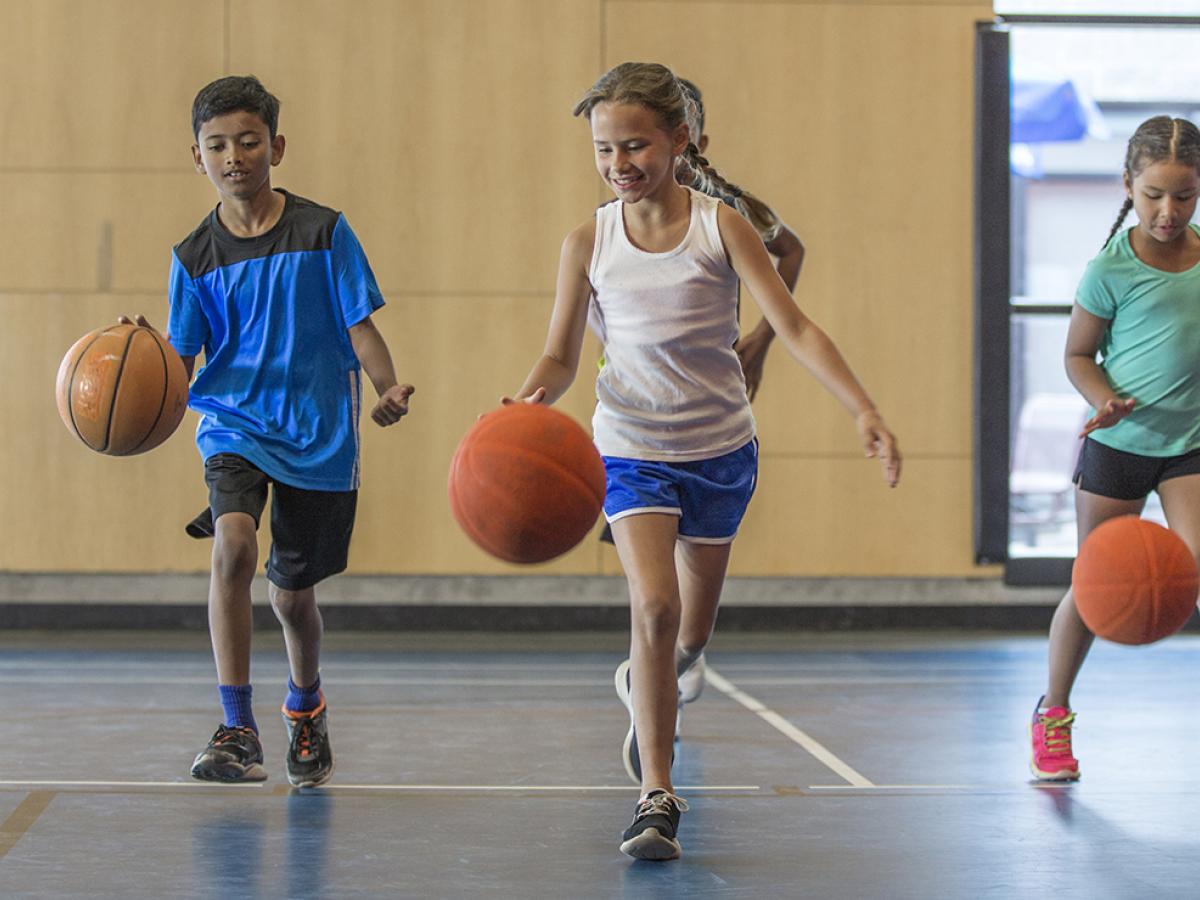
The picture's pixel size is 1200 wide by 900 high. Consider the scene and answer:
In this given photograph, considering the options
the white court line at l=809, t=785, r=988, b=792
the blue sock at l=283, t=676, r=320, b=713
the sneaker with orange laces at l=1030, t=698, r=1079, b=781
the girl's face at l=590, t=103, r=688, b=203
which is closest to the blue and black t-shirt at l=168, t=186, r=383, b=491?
the blue sock at l=283, t=676, r=320, b=713

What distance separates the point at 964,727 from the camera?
4.54 meters

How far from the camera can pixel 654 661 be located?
293 cm

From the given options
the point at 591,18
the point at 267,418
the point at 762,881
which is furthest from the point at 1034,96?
the point at 762,881

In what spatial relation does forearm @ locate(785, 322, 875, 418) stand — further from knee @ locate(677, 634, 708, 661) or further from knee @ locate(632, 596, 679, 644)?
knee @ locate(677, 634, 708, 661)

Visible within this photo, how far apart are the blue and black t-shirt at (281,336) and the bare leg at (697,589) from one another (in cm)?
80

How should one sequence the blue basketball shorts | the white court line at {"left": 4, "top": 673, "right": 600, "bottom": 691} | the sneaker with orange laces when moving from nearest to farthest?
1. the blue basketball shorts
2. the sneaker with orange laces
3. the white court line at {"left": 4, "top": 673, "right": 600, "bottom": 691}

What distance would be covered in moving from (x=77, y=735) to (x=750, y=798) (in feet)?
6.37

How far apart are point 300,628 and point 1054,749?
1761 mm

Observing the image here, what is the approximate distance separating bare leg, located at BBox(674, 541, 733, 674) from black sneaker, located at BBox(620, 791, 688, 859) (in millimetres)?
477

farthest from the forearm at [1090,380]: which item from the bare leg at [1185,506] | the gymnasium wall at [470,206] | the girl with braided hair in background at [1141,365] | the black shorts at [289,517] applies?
the gymnasium wall at [470,206]

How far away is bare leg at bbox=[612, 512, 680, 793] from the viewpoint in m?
2.92

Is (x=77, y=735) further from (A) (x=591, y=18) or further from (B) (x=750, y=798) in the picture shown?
(A) (x=591, y=18)

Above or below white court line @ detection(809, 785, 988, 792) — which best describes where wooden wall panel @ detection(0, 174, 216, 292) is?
above

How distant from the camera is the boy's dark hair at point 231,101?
137 inches
